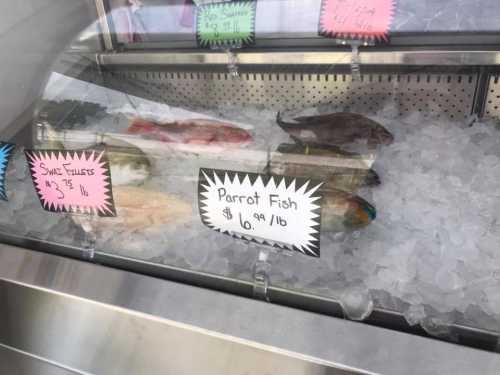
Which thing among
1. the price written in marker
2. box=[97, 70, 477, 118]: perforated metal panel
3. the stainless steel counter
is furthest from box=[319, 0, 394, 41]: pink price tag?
the price written in marker

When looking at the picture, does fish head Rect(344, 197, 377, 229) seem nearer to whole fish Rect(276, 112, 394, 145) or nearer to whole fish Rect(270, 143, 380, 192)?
whole fish Rect(270, 143, 380, 192)

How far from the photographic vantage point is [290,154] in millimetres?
999

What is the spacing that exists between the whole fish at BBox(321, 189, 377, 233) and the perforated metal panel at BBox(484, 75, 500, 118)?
20.2 inches

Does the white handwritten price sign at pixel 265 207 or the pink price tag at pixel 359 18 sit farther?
the pink price tag at pixel 359 18

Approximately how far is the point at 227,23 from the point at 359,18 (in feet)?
1.19

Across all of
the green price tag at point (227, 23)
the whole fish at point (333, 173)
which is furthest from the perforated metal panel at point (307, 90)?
the whole fish at point (333, 173)

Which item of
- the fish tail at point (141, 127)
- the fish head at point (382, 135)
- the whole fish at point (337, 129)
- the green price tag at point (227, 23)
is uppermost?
the green price tag at point (227, 23)

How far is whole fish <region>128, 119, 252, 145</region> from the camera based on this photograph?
1094 millimetres

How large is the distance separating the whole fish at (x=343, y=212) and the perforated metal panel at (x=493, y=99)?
51 cm

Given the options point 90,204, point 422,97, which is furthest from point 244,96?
point 90,204

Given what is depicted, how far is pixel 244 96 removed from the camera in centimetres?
138

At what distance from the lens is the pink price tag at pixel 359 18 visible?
Answer: 1099 mm

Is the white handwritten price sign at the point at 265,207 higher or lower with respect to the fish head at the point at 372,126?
higher

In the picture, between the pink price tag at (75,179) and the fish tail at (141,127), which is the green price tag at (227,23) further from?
the pink price tag at (75,179)
